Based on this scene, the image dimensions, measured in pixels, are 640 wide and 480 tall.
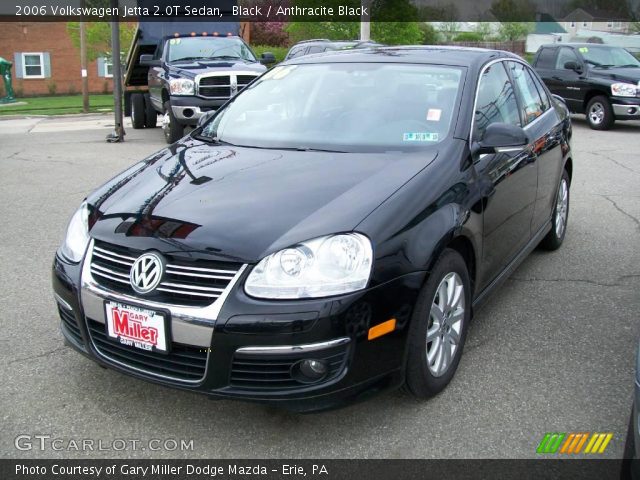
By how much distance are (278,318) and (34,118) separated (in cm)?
2035

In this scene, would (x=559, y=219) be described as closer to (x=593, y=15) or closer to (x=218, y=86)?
(x=218, y=86)

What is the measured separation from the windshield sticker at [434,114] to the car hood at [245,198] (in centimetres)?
34

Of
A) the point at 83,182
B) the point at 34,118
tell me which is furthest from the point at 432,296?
the point at 34,118

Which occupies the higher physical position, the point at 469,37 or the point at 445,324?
the point at 469,37

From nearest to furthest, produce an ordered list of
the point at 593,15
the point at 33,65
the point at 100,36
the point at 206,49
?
the point at 206,49
the point at 100,36
the point at 33,65
the point at 593,15

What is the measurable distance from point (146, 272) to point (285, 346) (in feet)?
2.22

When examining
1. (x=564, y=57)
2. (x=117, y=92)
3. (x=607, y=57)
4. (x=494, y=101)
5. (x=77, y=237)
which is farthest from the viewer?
(x=564, y=57)

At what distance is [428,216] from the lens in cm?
300

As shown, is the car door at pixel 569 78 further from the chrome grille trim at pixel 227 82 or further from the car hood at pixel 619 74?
the chrome grille trim at pixel 227 82

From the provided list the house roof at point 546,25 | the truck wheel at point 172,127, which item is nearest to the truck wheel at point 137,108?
the truck wheel at point 172,127

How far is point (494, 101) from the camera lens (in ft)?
13.5

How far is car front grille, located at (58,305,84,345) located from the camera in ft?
10.1

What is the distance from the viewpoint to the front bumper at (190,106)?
36.9 feet

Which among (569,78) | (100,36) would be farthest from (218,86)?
(100,36)
